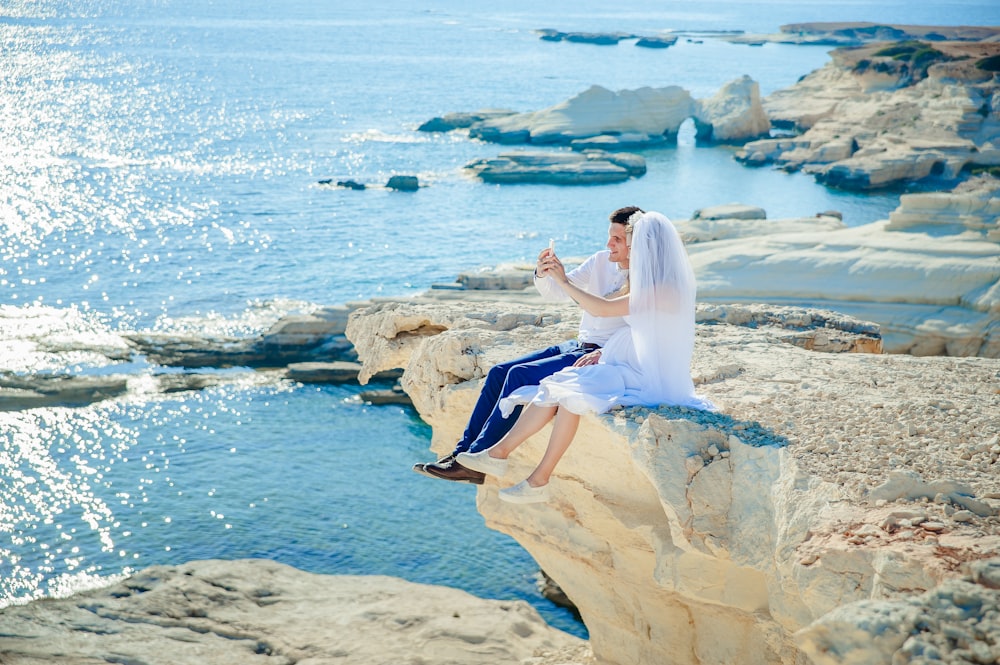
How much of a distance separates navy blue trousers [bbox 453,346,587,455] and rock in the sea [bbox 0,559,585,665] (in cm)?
306

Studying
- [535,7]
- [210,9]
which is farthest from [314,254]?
[535,7]

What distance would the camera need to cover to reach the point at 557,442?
17.9 ft

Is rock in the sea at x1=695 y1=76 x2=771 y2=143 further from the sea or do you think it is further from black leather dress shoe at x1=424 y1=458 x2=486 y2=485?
black leather dress shoe at x1=424 y1=458 x2=486 y2=485

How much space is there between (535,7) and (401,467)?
144 m

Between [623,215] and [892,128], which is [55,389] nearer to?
[623,215]

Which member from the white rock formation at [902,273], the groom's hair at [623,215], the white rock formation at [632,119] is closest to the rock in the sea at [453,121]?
the white rock formation at [632,119]

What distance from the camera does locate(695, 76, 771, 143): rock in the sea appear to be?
1571 inches

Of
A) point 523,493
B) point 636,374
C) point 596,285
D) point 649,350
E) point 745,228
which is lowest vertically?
point 745,228

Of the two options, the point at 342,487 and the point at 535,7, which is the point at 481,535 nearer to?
Answer: the point at 342,487

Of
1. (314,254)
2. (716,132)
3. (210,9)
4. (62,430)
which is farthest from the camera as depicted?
(210,9)

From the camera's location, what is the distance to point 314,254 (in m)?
24.4

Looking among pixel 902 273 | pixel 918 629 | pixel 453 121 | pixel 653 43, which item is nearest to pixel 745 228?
pixel 902 273

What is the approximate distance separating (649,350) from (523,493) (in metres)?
1.05

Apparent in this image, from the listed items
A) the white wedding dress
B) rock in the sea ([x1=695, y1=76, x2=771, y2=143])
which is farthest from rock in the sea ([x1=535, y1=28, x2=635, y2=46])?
the white wedding dress
